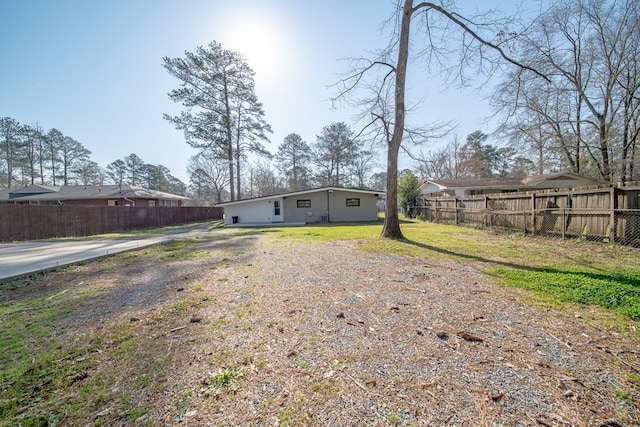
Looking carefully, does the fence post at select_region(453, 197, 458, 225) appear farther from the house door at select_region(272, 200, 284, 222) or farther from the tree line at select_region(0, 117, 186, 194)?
the tree line at select_region(0, 117, 186, 194)

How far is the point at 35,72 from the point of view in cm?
1169

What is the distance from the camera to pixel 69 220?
13375 mm

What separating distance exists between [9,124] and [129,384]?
1722 inches

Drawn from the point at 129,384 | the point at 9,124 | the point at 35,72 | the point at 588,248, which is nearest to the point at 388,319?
the point at 129,384

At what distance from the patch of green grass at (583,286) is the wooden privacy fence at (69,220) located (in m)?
18.2

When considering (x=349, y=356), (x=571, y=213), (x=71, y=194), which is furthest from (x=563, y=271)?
(x=71, y=194)

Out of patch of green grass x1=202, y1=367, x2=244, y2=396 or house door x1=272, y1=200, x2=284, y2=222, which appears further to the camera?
house door x1=272, y1=200, x2=284, y2=222

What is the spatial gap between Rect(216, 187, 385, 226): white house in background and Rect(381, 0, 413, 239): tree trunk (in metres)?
10.4

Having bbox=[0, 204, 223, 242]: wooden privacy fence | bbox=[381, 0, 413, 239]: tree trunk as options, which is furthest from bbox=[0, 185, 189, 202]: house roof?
bbox=[381, 0, 413, 239]: tree trunk

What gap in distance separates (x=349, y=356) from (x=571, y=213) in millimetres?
9092

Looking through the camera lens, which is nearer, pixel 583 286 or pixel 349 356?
pixel 349 356

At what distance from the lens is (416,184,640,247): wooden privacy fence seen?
6074 millimetres

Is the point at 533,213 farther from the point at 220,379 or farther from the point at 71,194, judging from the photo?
the point at 71,194

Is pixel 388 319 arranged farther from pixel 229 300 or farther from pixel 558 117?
pixel 558 117
